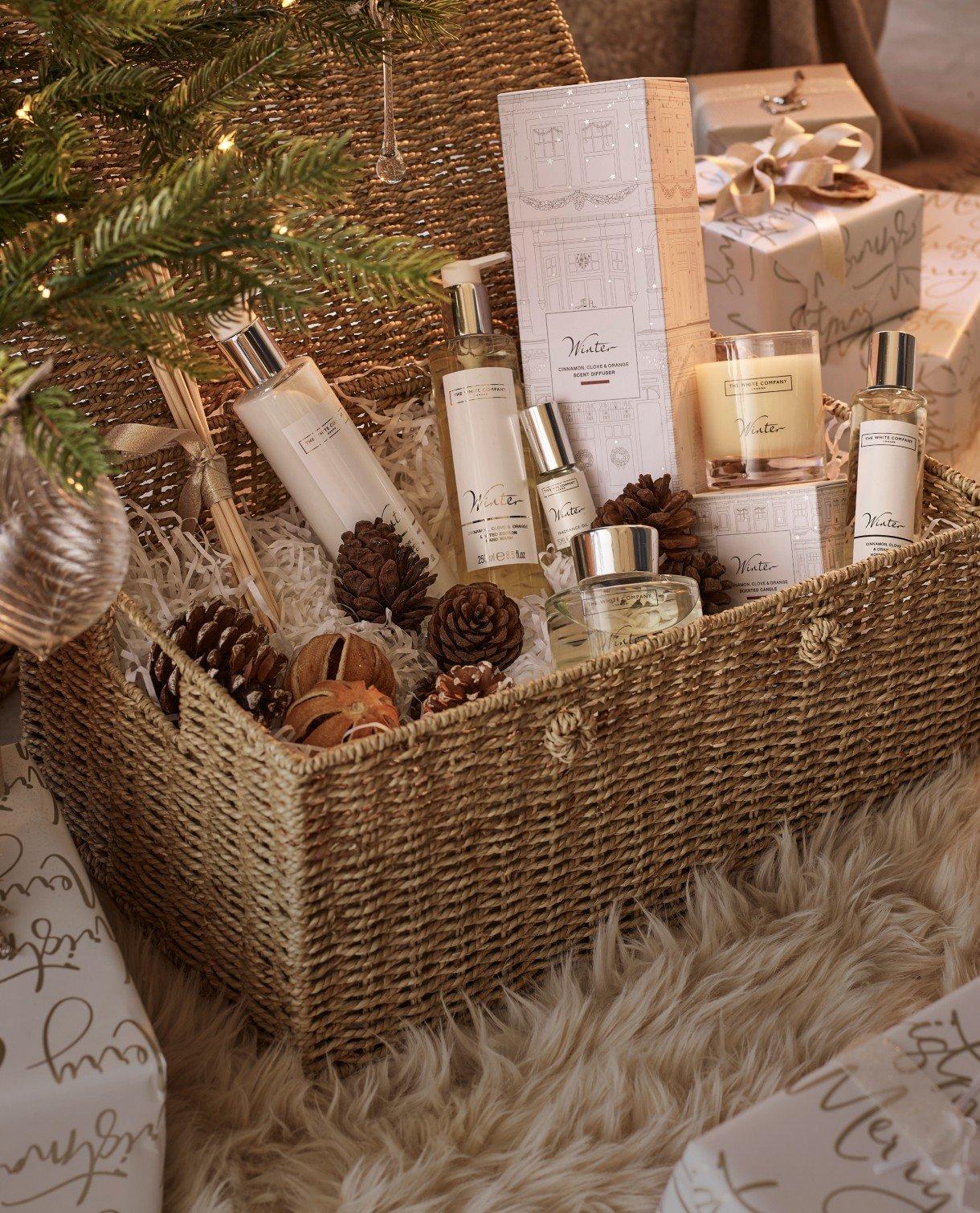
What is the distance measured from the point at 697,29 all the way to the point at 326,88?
938 millimetres

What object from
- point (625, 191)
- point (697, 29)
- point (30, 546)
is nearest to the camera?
point (30, 546)

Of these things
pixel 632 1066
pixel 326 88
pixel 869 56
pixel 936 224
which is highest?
pixel 326 88

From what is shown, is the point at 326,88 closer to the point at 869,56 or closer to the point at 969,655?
the point at 969,655

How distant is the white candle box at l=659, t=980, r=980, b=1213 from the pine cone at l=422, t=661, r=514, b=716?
0.89 ft

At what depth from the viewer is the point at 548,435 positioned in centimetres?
80

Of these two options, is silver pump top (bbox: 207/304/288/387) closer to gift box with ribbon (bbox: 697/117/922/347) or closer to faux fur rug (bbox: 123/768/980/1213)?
faux fur rug (bbox: 123/768/980/1213)

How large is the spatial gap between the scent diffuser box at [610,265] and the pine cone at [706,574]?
0.29ft

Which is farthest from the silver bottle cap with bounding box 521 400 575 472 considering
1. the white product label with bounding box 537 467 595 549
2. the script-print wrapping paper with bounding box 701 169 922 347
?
the script-print wrapping paper with bounding box 701 169 922 347

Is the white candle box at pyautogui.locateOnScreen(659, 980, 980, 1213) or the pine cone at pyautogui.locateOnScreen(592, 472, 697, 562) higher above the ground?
the pine cone at pyautogui.locateOnScreen(592, 472, 697, 562)

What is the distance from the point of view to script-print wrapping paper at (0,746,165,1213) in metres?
0.51

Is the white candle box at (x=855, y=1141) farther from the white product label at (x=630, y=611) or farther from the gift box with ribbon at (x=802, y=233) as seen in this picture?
the gift box with ribbon at (x=802, y=233)

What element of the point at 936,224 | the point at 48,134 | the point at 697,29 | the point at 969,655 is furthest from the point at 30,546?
the point at 697,29

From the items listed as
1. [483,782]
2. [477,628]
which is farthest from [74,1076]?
[477,628]

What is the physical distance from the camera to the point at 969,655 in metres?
0.78
